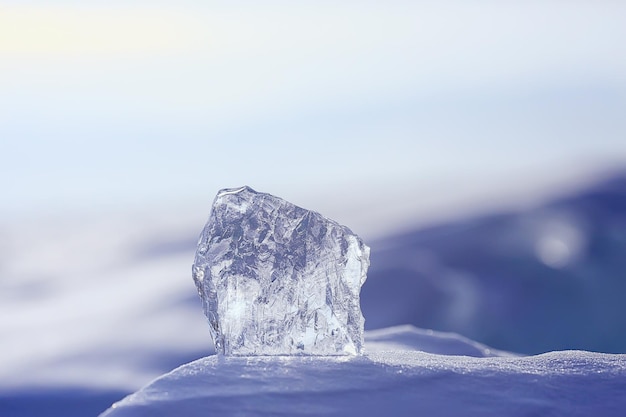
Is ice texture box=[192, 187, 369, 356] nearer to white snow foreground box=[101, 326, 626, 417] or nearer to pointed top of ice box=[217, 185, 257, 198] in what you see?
pointed top of ice box=[217, 185, 257, 198]

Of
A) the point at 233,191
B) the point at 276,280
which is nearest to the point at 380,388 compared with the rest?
the point at 276,280

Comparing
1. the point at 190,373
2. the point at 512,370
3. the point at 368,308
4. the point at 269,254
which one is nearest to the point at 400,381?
the point at 512,370

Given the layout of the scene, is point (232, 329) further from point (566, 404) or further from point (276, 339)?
point (566, 404)

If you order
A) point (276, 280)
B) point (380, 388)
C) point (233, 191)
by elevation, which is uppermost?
point (233, 191)

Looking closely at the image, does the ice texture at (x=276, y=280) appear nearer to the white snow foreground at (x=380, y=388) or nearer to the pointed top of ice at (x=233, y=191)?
the pointed top of ice at (x=233, y=191)

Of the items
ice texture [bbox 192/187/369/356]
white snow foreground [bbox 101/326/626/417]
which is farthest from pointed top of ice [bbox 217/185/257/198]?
white snow foreground [bbox 101/326/626/417]

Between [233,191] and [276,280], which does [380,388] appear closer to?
[276,280]
